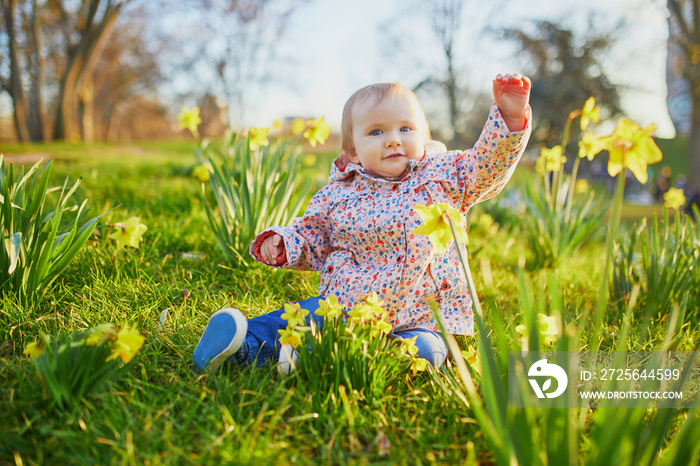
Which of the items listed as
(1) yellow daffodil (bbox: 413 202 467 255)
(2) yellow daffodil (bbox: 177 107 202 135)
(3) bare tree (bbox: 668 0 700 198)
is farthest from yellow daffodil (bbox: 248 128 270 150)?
(3) bare tree (bbox: 668 0 700 198)

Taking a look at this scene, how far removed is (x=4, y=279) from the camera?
5.41ft

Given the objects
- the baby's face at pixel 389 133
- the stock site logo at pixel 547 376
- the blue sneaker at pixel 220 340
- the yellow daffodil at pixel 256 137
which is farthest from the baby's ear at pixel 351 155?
the stock site logo at pixel 547 376

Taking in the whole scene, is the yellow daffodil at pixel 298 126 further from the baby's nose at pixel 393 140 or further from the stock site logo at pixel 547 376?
the stock site logo at pixel 547 376

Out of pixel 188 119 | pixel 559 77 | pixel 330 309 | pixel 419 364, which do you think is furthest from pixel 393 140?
pixel 559 77

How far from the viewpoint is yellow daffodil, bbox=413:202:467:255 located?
118 centimetres

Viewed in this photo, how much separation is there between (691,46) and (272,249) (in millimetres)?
9590

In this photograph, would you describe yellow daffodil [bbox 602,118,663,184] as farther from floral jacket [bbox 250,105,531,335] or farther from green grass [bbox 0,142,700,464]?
floral jacket [bbox 250,105,531,335]

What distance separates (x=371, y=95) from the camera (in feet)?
5.82

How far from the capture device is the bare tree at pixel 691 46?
8.05 m

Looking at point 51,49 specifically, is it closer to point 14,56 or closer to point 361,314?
point 14,56

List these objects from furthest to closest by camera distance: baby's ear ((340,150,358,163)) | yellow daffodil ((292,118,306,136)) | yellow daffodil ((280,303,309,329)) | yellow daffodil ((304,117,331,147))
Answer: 1. yellow daffodil ((292,118,306,136))
2. yellow daffodil ((304,117,331,147))
3. baby's ear ((340,150,358,163))
4. yellow daffodil ((280,303,309,329))

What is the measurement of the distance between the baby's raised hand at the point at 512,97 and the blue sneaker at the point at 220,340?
1.12 m

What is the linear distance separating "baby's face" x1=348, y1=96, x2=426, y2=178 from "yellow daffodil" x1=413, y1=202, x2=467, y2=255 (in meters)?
0.61

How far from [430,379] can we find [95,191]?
10.7ft
